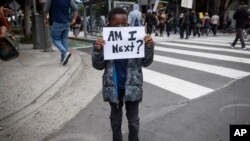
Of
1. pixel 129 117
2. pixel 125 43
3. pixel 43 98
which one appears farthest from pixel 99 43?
pixel 43 98

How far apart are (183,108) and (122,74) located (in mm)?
1779

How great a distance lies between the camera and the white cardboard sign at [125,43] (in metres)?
3.29

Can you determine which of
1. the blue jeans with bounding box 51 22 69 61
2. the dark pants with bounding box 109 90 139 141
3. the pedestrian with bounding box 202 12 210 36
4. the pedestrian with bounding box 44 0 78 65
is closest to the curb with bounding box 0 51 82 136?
the blue jeans with bounding box 51 22 69 61

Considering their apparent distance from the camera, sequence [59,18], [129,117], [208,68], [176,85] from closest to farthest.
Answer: [129,117] → [176,85] → [59,18] → [208,68]

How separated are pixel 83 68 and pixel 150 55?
4.89 meters

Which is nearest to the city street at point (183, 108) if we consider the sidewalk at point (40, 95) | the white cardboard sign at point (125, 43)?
the sidewalk at point (40, 95)

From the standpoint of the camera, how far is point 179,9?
34188 millimetres

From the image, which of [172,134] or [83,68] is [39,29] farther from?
[172,134]

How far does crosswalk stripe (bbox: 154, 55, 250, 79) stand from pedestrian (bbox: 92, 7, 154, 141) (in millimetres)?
3943

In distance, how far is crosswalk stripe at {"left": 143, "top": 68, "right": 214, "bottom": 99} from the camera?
5631 mm

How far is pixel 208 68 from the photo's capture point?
308 inches

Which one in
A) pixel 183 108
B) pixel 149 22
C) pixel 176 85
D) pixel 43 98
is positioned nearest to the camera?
pixel 183 108

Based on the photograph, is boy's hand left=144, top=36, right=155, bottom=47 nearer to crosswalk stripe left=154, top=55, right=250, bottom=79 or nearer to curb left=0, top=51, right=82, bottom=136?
curb left=0, top=51, right=82, bottom=136

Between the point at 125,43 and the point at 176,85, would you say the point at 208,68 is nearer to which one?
the point at 176,85
